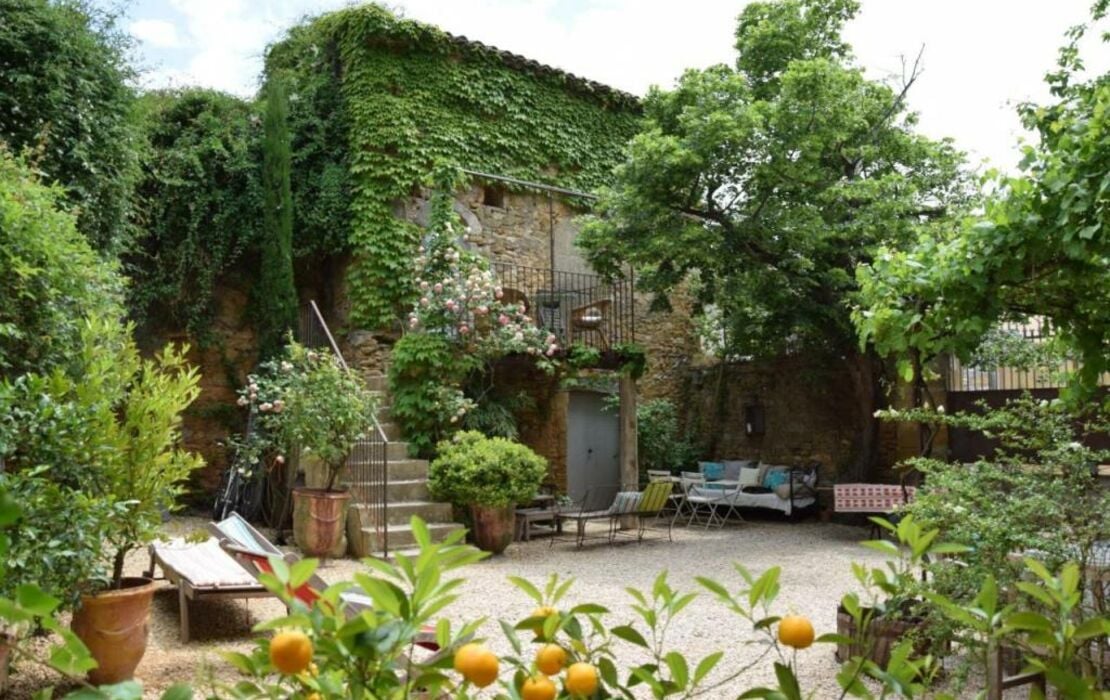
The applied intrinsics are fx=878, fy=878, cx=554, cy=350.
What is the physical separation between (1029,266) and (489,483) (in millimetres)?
6707

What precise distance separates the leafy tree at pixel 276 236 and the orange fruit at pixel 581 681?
10.4 m

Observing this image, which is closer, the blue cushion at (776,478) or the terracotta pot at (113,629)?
the terracotta pot at (113,629)

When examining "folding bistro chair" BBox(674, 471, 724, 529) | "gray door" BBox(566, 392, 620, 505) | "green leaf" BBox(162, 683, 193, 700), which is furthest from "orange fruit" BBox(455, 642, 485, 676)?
"gray door" BBox(566, 392, 620, 505)

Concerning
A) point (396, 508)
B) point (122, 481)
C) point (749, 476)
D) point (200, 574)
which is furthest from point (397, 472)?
point (749, 476)

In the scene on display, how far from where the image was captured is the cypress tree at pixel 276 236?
10.7 metres

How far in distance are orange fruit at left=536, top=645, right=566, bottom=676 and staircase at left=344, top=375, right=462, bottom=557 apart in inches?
282

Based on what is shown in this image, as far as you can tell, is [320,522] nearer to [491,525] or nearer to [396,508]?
[396,508]

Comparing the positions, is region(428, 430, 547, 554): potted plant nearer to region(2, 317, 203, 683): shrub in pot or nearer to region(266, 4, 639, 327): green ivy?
region(266, 4, 639, 327): green ivy

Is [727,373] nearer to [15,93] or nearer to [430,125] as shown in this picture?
[430,125]

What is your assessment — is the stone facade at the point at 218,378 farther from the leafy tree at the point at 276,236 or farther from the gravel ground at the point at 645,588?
the gravel ground at the point at 645,588

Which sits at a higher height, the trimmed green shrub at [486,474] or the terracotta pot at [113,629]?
the trimmed green shrub at [486,474]

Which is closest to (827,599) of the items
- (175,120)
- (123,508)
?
(123,508)

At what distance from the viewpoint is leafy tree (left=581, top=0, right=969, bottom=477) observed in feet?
31.2

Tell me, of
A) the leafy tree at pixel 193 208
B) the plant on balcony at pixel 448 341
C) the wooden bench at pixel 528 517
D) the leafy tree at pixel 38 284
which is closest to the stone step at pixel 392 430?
the plant on balcony at pixel 448 341
